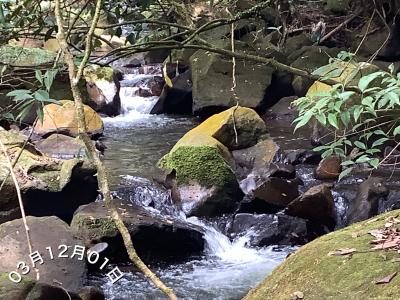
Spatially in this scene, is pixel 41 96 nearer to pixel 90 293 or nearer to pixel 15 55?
pixel 15 55

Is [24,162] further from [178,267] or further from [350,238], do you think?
[350,238]

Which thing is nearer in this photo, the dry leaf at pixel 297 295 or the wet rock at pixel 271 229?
the dry leaf at pixel 297 295

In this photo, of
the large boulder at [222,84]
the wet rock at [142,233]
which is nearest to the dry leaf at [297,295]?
the wet rock at [142,233]

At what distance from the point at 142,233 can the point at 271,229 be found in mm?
1521

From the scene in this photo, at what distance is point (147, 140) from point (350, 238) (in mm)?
8007

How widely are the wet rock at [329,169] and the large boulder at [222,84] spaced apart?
13.3 feet

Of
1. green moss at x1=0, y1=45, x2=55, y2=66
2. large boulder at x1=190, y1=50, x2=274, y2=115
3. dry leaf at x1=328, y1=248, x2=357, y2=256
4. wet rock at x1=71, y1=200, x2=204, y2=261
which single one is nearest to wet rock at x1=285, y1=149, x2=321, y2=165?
wet rock at x1=71, y1=200, x2=204, y2=261

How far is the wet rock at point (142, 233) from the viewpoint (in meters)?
5.53

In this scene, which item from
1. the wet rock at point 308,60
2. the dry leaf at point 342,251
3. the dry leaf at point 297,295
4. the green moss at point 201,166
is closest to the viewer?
the dry leaf at point 297,295

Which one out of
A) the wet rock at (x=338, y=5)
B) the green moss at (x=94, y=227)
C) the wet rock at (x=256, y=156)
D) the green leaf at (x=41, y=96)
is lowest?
the wet rock at (x=256, y=156)

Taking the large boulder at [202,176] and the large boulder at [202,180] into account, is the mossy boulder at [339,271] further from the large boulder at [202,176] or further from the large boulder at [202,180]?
the large boulder at [202,180]

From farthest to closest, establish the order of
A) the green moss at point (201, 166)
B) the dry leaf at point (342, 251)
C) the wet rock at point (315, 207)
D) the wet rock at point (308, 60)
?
the wet rock at point (308, 60)
the green moss at point (201, 166)
the wet rock at point (315, 207)
the dry leaf at point (342, 251)

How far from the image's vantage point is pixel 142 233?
5.75 m

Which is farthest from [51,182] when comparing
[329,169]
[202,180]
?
[329,169]
